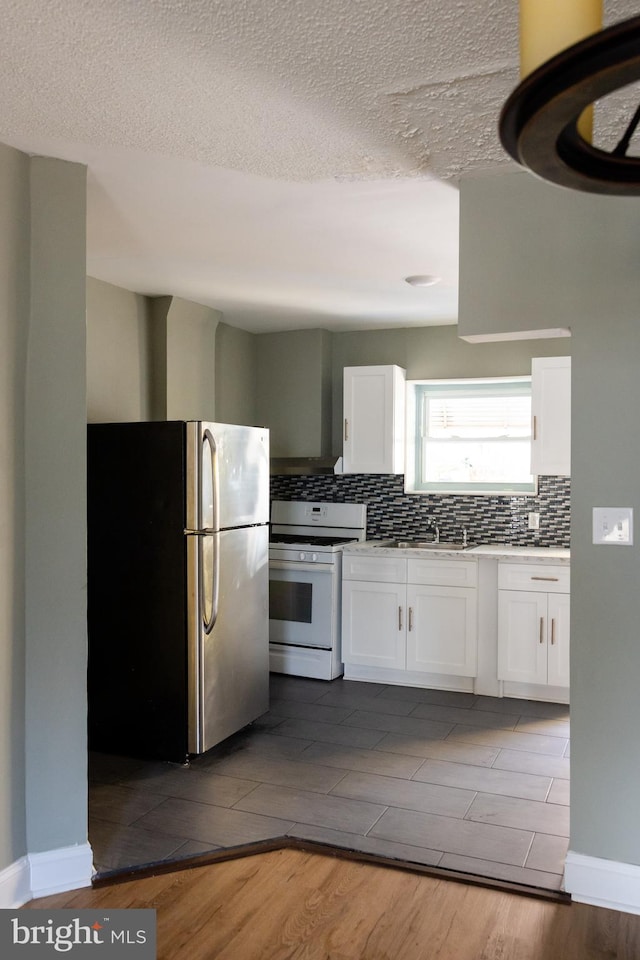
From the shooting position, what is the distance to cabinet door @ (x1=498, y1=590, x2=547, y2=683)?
4594 millimetres

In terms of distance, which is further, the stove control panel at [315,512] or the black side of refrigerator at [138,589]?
the stove control panel at [315,512]

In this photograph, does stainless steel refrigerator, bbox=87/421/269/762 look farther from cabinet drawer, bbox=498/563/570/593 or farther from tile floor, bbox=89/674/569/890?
cabinet drawer, bbox=498/563/570/593

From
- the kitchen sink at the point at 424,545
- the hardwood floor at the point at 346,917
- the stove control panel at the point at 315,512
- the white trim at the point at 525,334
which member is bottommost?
the hardwood floor at the point at 346,917

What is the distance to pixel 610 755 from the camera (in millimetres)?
2561

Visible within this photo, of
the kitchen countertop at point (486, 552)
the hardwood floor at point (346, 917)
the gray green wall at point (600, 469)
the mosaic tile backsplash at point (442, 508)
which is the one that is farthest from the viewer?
the mosaic tile backsplash at point (442, 508)

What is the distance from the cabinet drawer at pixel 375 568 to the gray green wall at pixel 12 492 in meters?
2.80

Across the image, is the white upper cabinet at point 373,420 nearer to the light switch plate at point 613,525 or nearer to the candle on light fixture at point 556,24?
the light switch plate at point 613,525

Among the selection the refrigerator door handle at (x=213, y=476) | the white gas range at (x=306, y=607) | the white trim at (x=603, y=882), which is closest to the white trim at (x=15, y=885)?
the refrigerator door handle at (x=213, y=476)

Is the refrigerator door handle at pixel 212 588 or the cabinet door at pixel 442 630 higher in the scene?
the refrigerator door handle at pixel 212 588

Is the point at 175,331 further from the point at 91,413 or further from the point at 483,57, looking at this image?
the point at 483,57

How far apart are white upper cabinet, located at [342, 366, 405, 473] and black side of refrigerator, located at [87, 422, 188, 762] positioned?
6.86ft

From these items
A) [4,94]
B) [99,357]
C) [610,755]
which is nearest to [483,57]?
[4,94]

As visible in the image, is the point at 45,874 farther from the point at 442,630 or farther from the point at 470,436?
the point at 470,436

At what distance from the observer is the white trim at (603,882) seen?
2.48 metres
